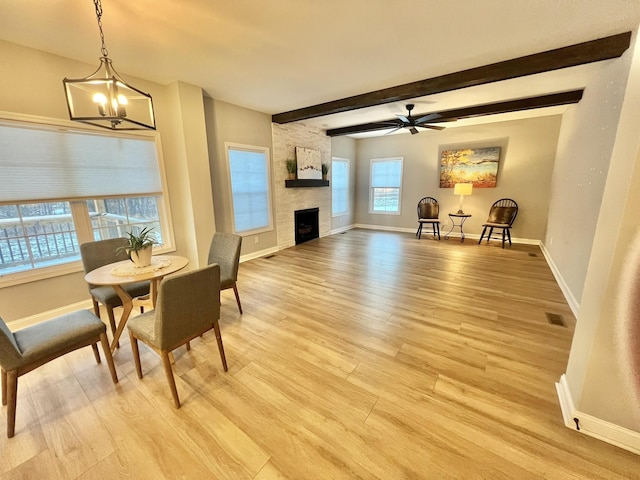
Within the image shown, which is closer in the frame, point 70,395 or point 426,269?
point 70,395

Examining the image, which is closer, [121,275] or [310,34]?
[121,275]

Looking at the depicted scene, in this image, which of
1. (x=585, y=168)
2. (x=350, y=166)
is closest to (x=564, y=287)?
(x=585, y=168)

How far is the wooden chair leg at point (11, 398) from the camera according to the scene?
54.7 inches

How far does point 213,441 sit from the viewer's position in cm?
140

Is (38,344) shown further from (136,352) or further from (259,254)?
(259,254)

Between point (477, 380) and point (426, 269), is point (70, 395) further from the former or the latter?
point (426, 269)

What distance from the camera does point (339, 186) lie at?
7.21 m

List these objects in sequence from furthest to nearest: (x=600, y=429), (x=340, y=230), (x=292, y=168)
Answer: (x=340, y=230) → (x=292, y=168) → (x=600, y=429)

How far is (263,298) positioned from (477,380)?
7.56 ft

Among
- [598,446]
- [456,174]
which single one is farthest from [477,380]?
[456,174]

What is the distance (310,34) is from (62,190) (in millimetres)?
2948

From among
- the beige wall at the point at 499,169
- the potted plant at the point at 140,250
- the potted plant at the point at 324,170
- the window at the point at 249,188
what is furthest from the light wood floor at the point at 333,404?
the potted plant at the point at 324,170

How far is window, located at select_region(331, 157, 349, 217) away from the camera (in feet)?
22.9

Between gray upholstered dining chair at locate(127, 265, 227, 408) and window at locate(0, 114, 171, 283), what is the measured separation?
6.14 ft
